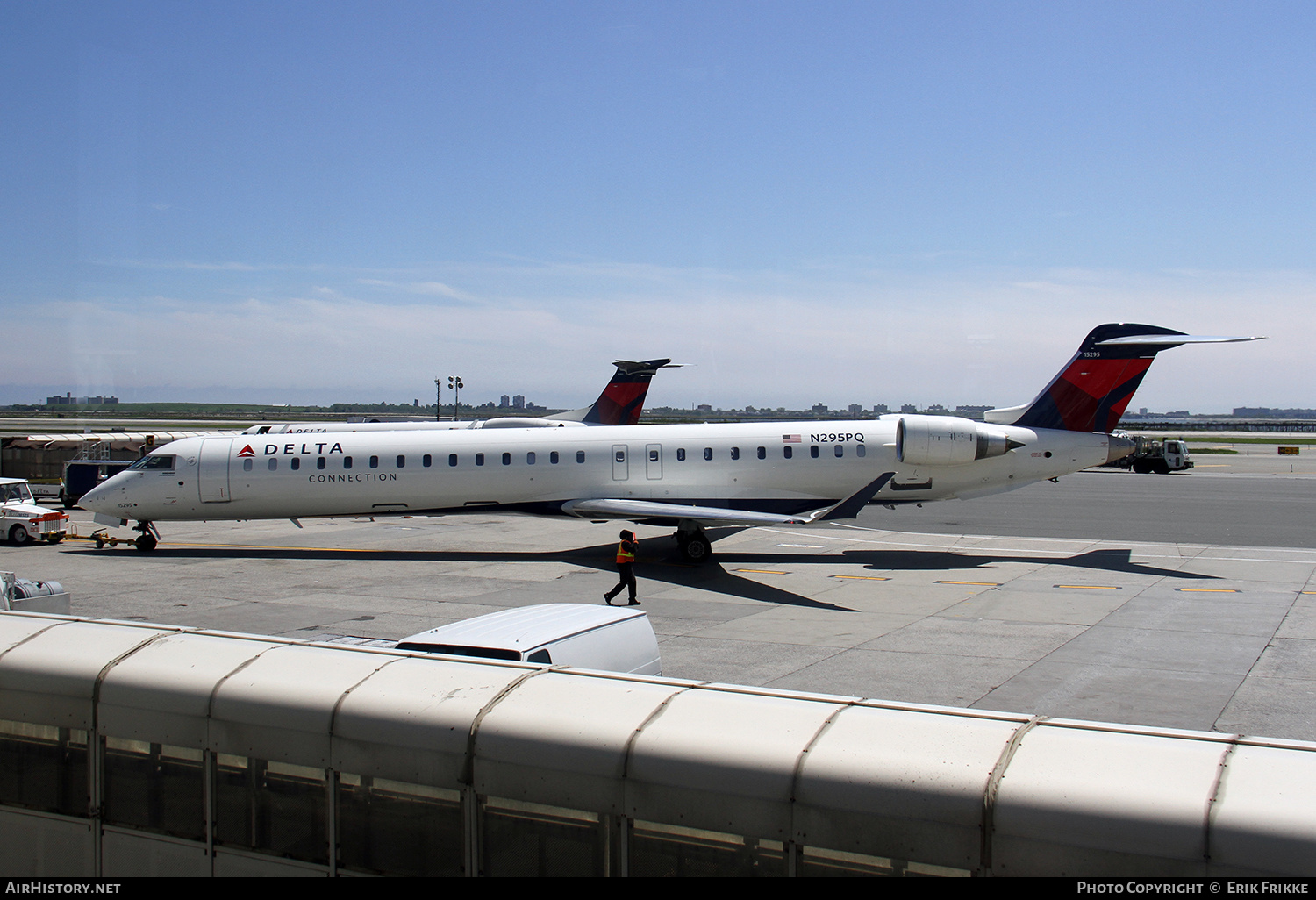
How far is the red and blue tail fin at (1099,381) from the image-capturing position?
77.5 ft

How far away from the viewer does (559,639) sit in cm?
824

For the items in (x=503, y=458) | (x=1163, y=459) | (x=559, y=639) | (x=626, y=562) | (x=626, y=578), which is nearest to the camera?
(x=559, y=639)

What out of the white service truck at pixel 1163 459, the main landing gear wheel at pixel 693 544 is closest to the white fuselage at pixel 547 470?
the main landing gear wheel at pixel 693 544

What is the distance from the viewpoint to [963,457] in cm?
2312

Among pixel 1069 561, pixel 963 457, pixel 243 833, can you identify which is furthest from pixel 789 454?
pixel 243 833

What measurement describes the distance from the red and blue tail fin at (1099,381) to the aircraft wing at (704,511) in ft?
18.4

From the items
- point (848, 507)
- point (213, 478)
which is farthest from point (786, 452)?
point (213, 478)

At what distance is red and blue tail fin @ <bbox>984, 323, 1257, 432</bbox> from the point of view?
23.6m

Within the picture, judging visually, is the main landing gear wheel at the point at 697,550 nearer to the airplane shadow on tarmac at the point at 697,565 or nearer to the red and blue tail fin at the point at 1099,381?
the airplane shadow on tarmac at the point at 697,565

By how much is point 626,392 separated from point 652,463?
2147cm

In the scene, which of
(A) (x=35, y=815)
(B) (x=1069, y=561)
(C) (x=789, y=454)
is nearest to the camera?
(A) (x=35, y=815)

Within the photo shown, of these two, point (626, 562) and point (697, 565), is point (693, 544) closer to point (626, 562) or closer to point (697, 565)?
point (697, 565)

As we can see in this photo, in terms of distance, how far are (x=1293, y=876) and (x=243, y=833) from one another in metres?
4.91

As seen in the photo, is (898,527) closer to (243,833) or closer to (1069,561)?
(1069,561)
